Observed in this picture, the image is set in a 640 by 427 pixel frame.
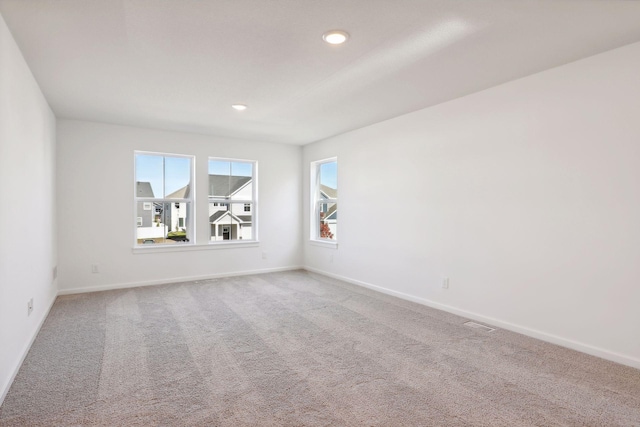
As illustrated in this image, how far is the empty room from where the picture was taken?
222cm

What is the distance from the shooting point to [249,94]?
12.3ft

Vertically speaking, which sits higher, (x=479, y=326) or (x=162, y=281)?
(x=162, y=281)

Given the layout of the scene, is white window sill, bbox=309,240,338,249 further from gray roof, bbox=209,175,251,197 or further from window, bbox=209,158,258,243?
gray roof, bbox=209,175,251,197

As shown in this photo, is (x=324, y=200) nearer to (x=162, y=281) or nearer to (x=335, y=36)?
(x=162, y=281)

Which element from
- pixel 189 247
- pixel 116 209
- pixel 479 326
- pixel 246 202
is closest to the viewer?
pixel 479 326

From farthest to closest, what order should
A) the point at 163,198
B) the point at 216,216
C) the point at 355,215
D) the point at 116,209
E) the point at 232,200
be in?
the point at 232,200 < the point at 216,216 < the point at 163,198 < the point at 355,215 < the point at 116,209

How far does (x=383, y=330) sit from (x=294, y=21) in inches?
107

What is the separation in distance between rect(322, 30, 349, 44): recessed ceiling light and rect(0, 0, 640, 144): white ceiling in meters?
0.06

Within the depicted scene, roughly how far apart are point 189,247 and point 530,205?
473 centimetres

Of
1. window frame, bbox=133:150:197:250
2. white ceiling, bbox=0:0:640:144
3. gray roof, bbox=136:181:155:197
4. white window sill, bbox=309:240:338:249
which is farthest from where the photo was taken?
white window sill, bbox=309:240:338:249

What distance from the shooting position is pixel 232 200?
20.5ft

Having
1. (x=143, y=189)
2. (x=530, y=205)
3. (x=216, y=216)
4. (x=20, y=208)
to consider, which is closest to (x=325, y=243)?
(x=216, y=216)

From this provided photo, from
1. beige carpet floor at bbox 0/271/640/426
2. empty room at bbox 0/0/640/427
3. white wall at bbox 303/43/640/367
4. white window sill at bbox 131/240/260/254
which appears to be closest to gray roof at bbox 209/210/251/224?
white window sill at bbox 131/240/260/254

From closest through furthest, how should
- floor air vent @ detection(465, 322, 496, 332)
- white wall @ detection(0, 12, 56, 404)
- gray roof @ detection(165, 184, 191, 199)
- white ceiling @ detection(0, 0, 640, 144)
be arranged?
white ceiling @ detection(0, 0, 640, 144) < white wall @ detection(0, 12, 56, 404) < floor air vent @ detection(465, 322, 496, 332) < gray roof @ detection(165, 184, 191, 199)
